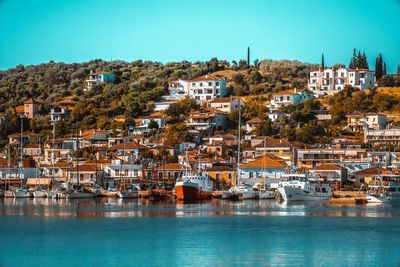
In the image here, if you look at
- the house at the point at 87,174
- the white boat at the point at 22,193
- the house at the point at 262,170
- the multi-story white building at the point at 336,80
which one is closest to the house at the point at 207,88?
the multi-story white building at the point at 336,80

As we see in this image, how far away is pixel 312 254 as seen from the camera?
77.4ft

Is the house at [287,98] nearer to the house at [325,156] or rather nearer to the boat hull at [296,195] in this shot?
the house at [325,156]

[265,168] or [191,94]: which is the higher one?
[191,94]

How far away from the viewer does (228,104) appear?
65.0m

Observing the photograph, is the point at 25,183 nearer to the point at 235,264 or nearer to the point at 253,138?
the point at 253,138

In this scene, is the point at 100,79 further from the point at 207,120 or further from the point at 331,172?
the point at 331,172

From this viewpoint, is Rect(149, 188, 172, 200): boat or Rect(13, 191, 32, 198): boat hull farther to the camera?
Rect(13, 191, 32, 198): boat hull

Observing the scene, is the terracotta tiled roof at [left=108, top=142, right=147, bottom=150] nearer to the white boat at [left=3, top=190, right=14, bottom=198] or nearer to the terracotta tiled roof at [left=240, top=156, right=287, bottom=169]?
the terracotta tiled roof at [left=240, top=156, right=287, bottom=169]

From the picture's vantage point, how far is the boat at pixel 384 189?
140 feet

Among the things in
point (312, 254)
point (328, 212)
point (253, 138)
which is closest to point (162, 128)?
point (253, 138)

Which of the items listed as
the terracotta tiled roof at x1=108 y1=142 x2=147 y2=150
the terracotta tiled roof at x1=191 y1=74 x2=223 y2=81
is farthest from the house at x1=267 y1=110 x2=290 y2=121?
the terracotta tiled roof at x1=108 y1=142 x2=147 y2=150

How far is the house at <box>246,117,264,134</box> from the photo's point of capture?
6022cm

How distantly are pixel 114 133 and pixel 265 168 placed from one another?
52.3ft

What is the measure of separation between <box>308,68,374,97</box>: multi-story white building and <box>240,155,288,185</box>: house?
18455mm
